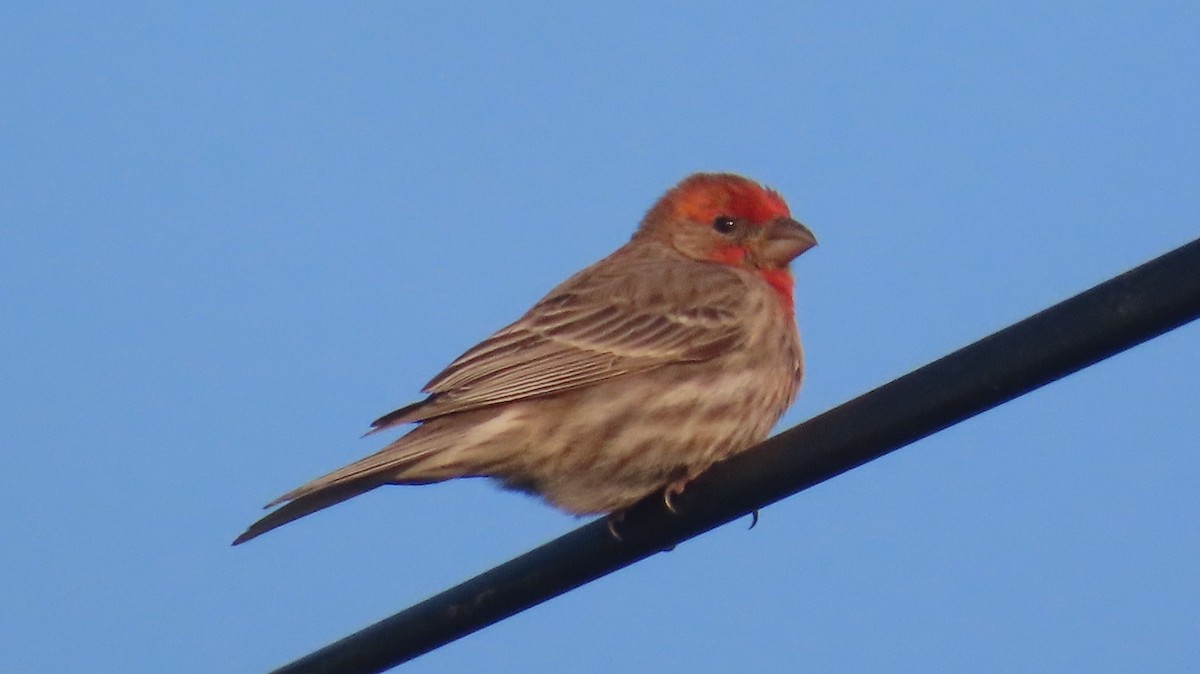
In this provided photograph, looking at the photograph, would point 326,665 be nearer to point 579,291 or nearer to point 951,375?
point 951,375

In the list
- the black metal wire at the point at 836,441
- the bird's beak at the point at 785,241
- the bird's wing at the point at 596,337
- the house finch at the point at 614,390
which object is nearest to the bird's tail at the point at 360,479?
the house finch at the point at 614,390

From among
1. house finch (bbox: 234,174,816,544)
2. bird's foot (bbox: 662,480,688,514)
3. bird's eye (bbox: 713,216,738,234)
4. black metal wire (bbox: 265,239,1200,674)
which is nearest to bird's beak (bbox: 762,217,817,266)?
house finch (bbox: 234,174,816,544)

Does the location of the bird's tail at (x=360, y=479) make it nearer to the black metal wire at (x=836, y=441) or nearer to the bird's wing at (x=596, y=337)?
the bird's wing at (x=596, y=337)

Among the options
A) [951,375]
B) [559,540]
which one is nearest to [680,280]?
[559,540]

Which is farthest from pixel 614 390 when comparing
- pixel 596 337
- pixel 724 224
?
pixel 724 224

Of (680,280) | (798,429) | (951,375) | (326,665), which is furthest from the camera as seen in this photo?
(680,280)

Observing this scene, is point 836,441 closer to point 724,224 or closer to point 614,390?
point 614,390
